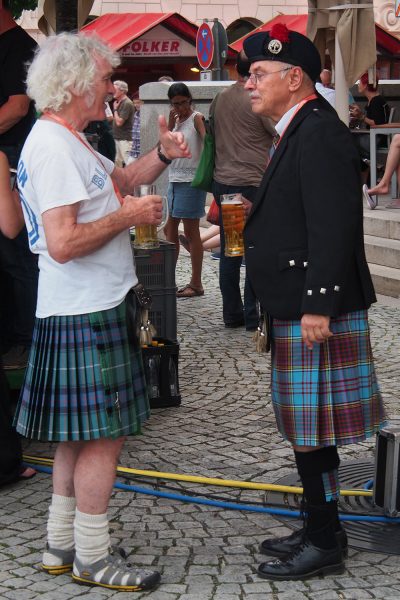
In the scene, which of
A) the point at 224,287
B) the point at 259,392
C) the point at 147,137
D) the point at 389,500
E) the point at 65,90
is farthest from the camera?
the point at 147,137

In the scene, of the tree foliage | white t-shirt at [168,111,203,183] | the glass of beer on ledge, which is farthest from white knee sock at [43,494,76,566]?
white t-shirt at [168,111,203,183]

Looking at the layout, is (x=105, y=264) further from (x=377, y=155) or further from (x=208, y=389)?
(x=377, y=155)

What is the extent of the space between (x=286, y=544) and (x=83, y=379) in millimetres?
1048

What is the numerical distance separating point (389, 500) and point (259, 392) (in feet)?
7.71

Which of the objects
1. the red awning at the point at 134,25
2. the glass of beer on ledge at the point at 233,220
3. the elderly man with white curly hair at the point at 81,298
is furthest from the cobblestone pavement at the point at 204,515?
the red awning at the point at 134,25

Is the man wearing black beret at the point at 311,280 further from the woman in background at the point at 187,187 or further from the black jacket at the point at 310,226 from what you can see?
the woman in background at the point at 187,187

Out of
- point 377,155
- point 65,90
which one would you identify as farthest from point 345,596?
point 377,155

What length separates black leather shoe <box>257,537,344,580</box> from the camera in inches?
157

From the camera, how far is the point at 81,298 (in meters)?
3.80

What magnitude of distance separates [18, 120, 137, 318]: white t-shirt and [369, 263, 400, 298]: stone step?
6.31m

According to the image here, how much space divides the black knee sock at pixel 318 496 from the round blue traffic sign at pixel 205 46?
510 inches

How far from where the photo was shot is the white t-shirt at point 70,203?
3666 mm

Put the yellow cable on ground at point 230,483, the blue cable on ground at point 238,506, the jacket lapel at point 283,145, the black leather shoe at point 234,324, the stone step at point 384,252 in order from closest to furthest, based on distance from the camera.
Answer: the jacket lapel at point 283,145 → the blue cable on ground at point 238,506 → the yellow cable on ground at point 230,483 → the black leather shoe at point 234,324 → the stone step at point 384,252

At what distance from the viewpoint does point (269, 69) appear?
3865 millimetres
